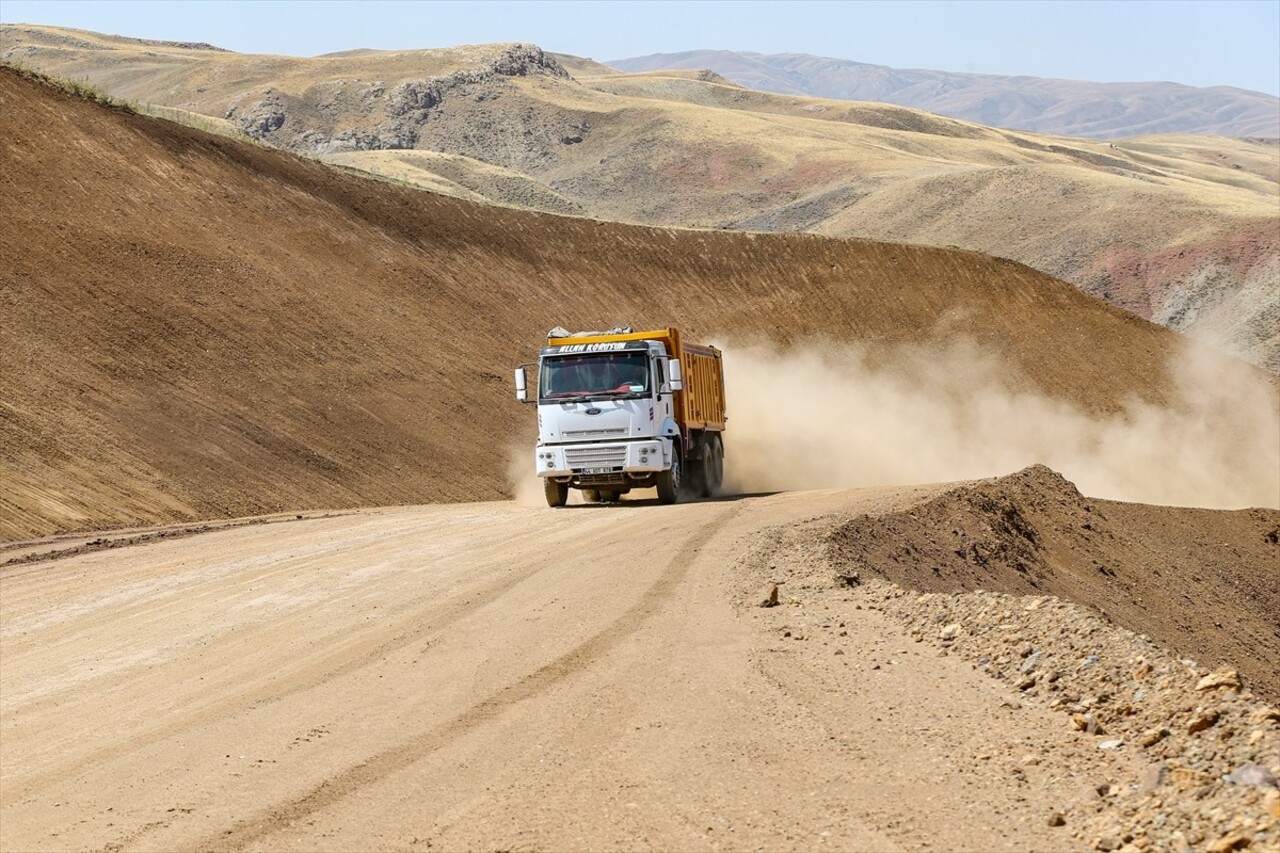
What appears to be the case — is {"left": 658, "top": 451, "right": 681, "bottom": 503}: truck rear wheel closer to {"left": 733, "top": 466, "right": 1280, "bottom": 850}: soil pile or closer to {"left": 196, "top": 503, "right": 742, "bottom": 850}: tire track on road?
{"left": 733, "top": 466, "right": 1280, "bottom": 850}: soil pile

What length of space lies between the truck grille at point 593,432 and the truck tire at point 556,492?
3.41ft

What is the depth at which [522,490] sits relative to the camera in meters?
35.3

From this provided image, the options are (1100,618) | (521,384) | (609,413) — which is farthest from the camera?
(521,384)

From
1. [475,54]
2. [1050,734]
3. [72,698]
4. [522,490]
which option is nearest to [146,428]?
[522,490]

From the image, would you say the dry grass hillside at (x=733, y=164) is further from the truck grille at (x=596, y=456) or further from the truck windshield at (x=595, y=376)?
the truck grille at (x=596, y=456)

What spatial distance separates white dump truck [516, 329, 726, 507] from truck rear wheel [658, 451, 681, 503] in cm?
2

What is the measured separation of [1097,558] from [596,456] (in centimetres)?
831

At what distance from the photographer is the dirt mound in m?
17.8

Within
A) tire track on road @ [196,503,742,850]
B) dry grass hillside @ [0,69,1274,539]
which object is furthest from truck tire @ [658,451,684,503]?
tire track on road @ [196,503,742,850]

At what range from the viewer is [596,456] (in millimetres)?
25391

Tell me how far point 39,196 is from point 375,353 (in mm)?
9331

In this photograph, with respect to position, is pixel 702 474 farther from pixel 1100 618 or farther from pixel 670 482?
pixel 1100 618

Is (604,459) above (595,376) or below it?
below

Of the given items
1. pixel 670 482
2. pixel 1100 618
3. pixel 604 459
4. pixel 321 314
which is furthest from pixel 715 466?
pixel 1100 618
